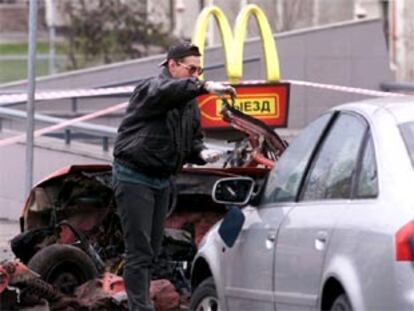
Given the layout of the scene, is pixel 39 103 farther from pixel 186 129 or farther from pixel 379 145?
pixel 379 145

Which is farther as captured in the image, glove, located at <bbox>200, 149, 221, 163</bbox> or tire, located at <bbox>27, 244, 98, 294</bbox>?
tire, located at <bbox>27, 244, 98, 294</bbox>

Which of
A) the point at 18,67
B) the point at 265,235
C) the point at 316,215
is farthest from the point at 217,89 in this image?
the point at 18,67

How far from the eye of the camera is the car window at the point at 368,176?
245 inches

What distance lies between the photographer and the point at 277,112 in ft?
39.5

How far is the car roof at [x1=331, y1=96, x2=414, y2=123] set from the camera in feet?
21.4

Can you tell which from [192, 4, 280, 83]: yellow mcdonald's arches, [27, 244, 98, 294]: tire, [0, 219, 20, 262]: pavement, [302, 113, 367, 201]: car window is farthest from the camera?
[192, 4, 280, 83]: yellow mcdonald's arches

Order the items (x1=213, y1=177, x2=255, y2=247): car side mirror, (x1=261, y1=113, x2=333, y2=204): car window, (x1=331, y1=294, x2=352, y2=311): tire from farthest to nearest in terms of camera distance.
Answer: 1. (x1=213, y1=177, x2=255, y2=247): car side mirror
2. (x1=261, y1=113, x2=333, y2=204): car window
3. (x1=331, y1=294, x2=352, y2=311): tire

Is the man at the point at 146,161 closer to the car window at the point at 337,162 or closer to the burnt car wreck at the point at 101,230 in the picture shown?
the burnt car wreck at the point at 101,230

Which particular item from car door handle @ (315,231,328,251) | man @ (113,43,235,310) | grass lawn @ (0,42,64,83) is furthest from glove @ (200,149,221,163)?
grass lawn @ (0,42,64,83)

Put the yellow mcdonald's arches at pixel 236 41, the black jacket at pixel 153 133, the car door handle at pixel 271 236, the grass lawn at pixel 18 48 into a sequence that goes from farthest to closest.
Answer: the grass lawn at pixel 18 48 → the yellow mcdonald's arches at pixel 236 41 → the black jacket at pixel 153 133 → the car door handle at pixel 271 236

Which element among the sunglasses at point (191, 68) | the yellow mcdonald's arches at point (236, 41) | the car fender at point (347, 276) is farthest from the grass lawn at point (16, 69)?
the car fender at point (347, 276)

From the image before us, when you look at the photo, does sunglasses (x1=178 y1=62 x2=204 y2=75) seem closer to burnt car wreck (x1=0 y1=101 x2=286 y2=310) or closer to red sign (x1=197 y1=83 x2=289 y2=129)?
burnt car wreck (x1=0 y1=101 x2=286 y2=310)

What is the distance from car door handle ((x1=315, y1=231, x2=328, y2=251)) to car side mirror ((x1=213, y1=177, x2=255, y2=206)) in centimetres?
122

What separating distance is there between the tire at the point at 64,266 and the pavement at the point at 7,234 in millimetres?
2376
